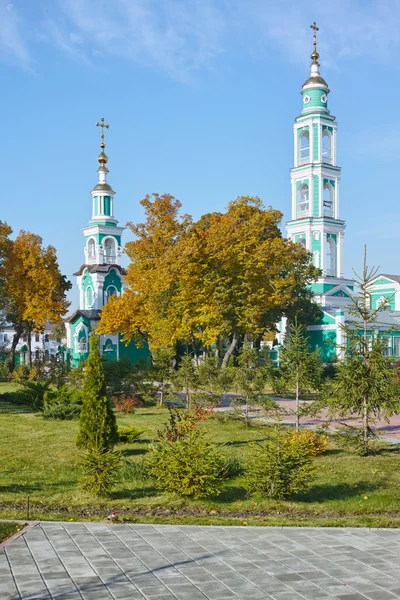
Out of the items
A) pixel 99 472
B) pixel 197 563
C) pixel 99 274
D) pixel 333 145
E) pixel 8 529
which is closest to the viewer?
pixel 197 563

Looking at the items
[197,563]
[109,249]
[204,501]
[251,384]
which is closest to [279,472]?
[204,501]

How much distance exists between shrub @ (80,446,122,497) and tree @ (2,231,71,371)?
99.1ft

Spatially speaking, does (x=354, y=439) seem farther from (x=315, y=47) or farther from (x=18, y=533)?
(x=315, y=47)

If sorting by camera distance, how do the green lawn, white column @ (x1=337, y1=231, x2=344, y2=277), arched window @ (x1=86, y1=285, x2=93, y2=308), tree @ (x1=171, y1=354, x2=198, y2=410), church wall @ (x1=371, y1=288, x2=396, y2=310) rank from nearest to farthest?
the green lawn → tree @ (x1=171, y1=354, x2=198, y2=410) → arched window @ (x1=86, y1=285, x2=93, y2=308) → white column @ (x1=337, y1=231, x2=344, y2=277) → church wall @ (x1=371, y1=288, x2=396, y2=310)

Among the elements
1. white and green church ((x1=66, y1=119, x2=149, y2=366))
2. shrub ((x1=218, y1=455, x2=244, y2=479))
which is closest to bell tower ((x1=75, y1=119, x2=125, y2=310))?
white and green church ((x1=66, y1=119, x2=149, y2=366))

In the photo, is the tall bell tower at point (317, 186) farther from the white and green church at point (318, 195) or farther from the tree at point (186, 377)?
the tree at point (186, 377)

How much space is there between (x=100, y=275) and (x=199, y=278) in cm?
1864

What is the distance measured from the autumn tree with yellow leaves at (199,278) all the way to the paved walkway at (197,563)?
20943 millimetres

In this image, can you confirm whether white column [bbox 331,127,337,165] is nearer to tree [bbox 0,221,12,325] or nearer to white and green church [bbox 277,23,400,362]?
white and green church [bbox 277,23,400,362]

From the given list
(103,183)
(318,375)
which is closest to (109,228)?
(103,183)

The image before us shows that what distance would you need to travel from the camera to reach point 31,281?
4078 centimetres

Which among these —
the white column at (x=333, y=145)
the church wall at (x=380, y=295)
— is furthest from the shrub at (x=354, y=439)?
the church wall at (x=380, y=295)

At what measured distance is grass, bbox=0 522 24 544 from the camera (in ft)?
27.4

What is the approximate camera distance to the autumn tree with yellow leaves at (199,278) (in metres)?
30.4
